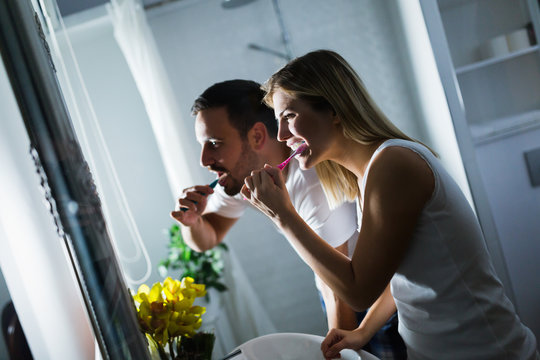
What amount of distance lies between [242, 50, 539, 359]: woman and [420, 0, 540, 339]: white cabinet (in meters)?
0.95

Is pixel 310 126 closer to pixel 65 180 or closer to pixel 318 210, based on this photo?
pixel 318 210

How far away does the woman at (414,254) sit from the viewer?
26.7 inches

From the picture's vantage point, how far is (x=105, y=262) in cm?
43

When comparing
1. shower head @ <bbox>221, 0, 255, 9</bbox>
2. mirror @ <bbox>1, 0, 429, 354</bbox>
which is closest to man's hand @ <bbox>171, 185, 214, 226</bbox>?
mirror @ <bbox>1, 0, 429, 354</bbox>

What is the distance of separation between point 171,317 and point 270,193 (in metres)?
0.26

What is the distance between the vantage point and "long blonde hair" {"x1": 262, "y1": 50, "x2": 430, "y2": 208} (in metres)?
0.80

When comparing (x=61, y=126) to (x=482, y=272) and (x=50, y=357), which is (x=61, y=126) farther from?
(x=482, y=272)

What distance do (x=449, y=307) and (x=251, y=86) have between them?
74 cm

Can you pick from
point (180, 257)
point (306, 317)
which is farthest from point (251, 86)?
point (306, 317)

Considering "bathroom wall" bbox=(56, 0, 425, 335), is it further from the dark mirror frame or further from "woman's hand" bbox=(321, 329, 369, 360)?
the dark mirror frame

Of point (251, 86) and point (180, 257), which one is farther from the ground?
point (251, 86)

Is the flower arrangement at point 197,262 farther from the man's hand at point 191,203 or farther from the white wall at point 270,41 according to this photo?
the man's hand at point 191,203

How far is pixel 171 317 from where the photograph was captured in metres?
0.69

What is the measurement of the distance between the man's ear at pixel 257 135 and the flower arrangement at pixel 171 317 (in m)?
0.49
